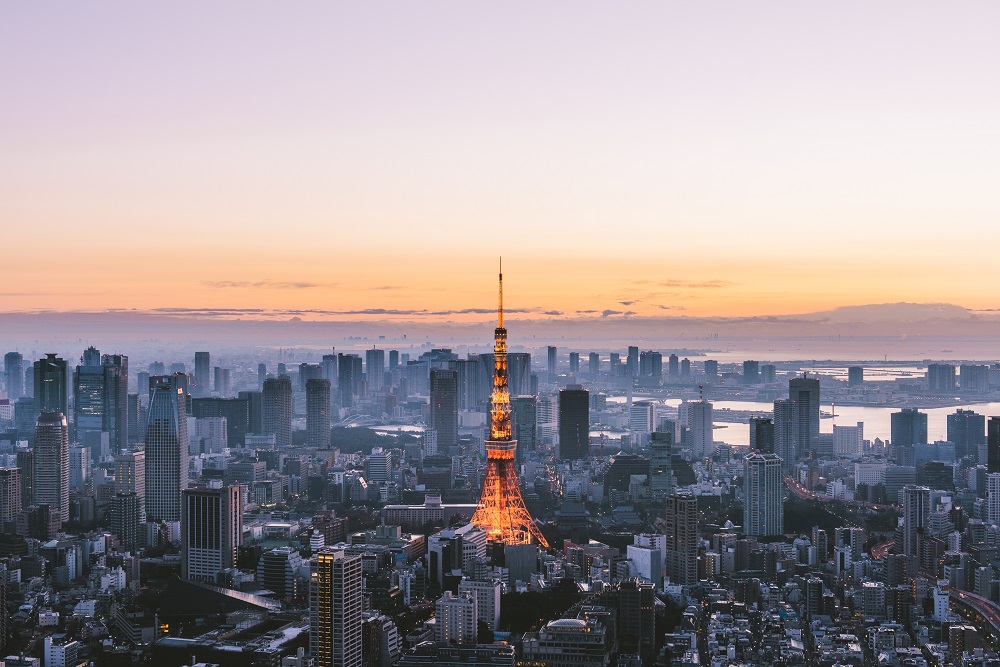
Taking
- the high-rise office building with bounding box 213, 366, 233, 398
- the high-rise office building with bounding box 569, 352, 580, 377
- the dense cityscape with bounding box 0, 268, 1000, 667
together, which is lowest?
the dense cityscape with bounding box 0, 268, 1000, 667

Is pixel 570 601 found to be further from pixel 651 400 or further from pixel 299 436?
pixel 651 400

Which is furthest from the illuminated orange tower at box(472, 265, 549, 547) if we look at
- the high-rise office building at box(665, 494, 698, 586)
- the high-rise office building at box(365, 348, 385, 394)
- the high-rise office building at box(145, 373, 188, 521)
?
the high-rise office building at box(365, 348, 385, 394)

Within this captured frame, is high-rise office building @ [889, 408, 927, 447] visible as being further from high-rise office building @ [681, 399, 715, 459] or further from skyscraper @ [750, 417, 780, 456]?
high-rise office building @ [681, 399, 715, 459]

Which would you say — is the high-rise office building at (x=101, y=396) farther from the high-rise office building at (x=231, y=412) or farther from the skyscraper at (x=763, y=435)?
the skyscraper at (x=763, y=435)

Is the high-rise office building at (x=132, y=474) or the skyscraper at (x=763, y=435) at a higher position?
the skyscraper at (x=763, y=435)

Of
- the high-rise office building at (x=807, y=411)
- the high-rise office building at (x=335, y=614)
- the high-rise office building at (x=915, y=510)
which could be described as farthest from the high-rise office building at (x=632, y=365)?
the high-rise office building at (x=335, y=614)

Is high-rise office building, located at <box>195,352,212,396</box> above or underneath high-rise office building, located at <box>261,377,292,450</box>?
above

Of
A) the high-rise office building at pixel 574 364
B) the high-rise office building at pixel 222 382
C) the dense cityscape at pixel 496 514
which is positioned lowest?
the dense cityscape at pixel 496 514
